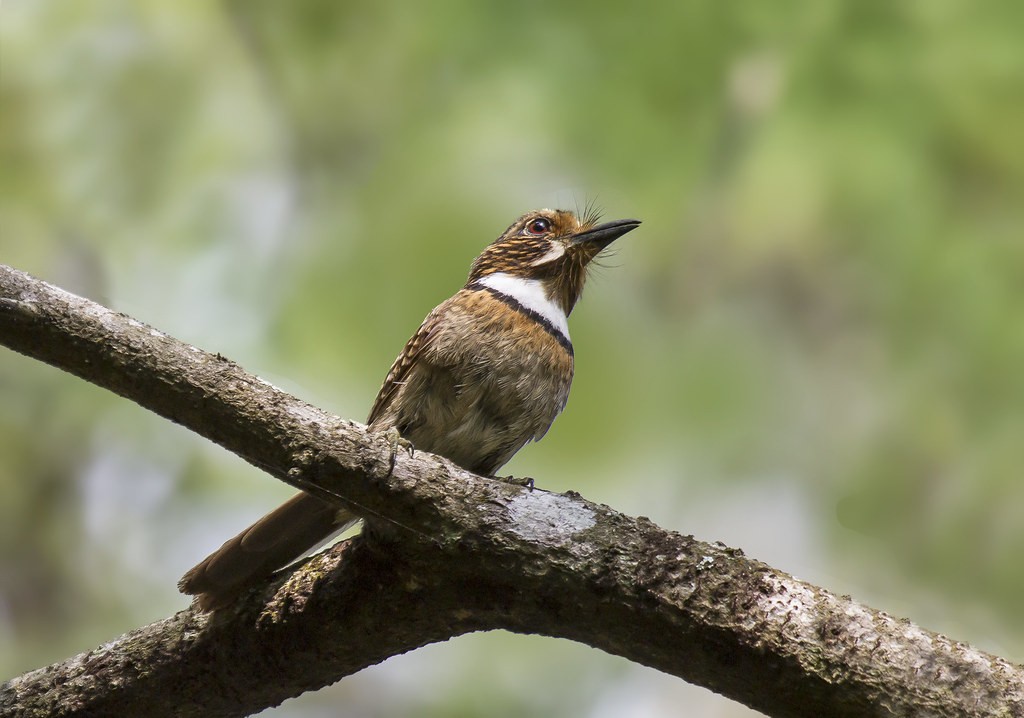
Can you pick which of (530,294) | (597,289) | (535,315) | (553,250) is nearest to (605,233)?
(553,250)

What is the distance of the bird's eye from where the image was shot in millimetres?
3615

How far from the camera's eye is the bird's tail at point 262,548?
2.37m

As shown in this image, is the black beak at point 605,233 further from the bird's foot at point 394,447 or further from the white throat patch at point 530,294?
the bird's foot at point 394,447

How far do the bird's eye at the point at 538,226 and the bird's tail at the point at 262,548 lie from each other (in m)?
1.35

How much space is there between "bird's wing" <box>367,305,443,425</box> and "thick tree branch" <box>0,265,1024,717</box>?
83cm

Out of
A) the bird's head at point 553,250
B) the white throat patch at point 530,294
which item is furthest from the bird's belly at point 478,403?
the bird's head at point 553,250

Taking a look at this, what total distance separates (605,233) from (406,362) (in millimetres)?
887

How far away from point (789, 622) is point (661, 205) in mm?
2962

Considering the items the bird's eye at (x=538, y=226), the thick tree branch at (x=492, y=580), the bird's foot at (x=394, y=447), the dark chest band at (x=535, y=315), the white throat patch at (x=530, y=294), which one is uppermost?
the bird's eye at (x=538, y=226)

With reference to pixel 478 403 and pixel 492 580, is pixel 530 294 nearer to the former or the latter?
pixel 478 403

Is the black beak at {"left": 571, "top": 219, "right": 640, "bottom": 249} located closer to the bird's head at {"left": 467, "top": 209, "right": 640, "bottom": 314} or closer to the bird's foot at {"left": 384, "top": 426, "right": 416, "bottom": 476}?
the bird's head at {"left": 467, "top": 209, "right": 640, "bottom": 314}

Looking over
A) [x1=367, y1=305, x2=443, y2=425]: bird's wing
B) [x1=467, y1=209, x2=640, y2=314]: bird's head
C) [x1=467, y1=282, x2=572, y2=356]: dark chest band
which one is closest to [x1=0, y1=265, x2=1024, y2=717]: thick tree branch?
[x1=367, y1=305, x2=443, y2=425]: bird's wing

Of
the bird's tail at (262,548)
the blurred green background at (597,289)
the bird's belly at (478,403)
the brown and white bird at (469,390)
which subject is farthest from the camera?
the blurred green background at (597,289)

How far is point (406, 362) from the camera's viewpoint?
2.99 meters
